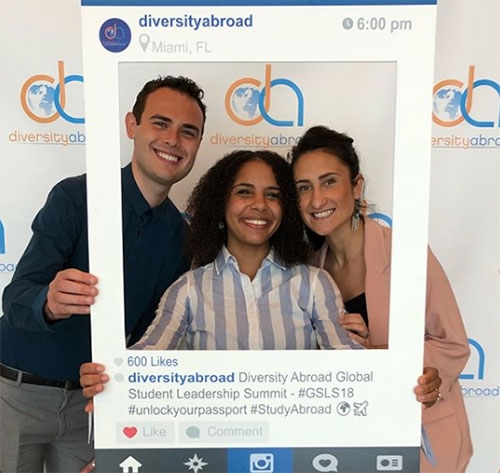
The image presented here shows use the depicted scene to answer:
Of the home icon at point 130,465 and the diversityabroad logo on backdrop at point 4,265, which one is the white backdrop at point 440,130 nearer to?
the diversityabroad logo on backdrop at point 4,265

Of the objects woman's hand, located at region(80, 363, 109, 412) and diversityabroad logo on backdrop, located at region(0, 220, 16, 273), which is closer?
woman's hand, located at region(80, 363, 109, 412)

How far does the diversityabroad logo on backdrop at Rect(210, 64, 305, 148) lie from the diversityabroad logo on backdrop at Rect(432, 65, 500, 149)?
0.56 metres

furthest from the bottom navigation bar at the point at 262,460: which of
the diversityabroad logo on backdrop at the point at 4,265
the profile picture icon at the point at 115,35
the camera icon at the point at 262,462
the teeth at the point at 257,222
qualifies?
the profile picture icon at the point at 115,35

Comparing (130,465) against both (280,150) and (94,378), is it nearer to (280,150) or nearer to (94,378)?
(94,378)

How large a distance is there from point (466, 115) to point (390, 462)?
40.4 inches

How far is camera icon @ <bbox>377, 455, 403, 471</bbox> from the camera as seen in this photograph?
1.27 m

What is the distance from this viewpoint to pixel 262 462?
50.4 inches

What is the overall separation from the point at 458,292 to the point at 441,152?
1.44 ft

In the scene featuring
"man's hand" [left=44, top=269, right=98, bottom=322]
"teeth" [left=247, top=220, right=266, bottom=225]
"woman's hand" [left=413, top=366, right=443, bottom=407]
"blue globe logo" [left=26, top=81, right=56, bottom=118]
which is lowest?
"woman's hand" [left=413, top=366, right=443, bottom=407]

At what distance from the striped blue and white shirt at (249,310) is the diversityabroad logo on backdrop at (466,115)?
69cm

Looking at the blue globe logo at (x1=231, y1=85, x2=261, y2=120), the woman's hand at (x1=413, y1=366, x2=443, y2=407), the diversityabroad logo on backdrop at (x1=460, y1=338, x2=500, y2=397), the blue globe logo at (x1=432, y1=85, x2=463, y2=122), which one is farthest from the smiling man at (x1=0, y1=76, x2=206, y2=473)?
the diversityabroad logo on backdrop at (x1=460, y1=338, x2=500, y2=397)

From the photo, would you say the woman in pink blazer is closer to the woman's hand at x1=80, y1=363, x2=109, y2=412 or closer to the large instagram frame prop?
the large instagram frame prop

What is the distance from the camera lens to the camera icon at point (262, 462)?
128 cm

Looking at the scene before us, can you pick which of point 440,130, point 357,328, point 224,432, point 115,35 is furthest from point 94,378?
point 440,130
